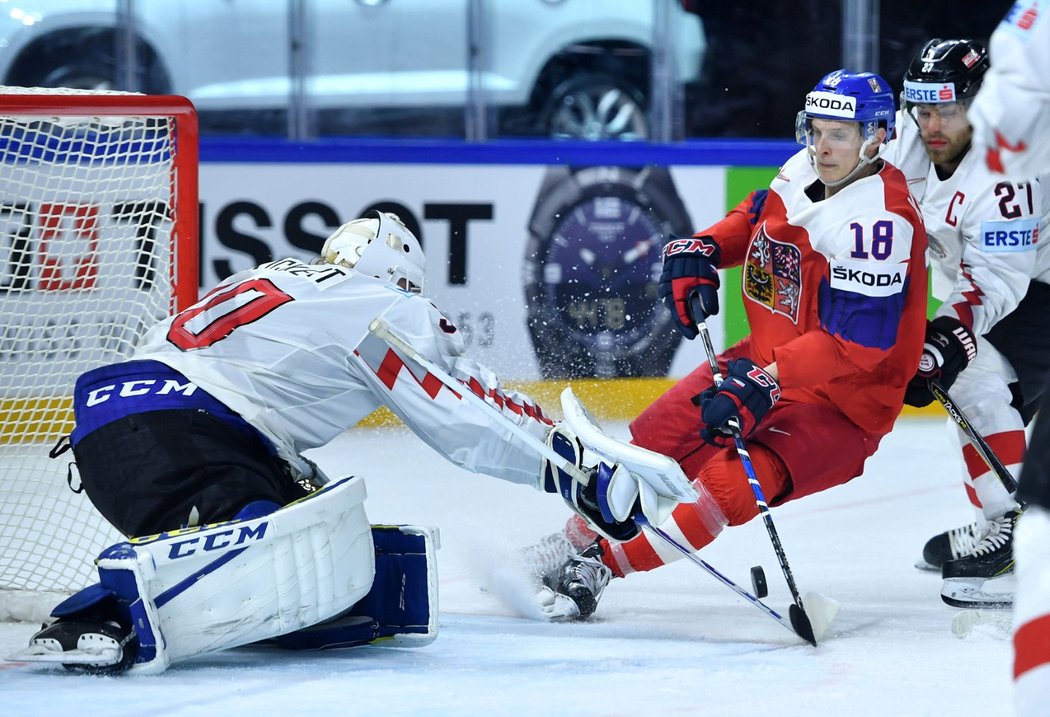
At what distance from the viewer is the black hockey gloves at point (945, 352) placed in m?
3.14

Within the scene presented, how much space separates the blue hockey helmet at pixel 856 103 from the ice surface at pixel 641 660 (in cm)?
64

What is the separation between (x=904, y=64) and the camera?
6.06 m

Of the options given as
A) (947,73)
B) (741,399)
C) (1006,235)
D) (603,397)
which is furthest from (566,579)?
(603,397)

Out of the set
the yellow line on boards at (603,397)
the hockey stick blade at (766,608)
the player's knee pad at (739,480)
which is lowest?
the yellow line on boards at (603,397)

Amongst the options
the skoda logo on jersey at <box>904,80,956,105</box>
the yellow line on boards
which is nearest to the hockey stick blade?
the skoda logo on jersey at <box>904,80,956,105</box>

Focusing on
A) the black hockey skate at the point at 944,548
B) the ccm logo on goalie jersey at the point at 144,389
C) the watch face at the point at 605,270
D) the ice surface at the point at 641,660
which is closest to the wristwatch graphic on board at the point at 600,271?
the watch face at the point at 605,270

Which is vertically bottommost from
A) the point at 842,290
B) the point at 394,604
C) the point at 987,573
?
the point at 987,573

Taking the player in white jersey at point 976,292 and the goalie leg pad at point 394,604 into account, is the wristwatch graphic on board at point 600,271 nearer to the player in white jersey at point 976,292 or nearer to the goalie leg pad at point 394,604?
the player in white jersey at point 976,292

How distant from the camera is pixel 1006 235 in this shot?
10.5 feet

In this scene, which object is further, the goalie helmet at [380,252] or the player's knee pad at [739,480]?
the player's knee pad at [739,480]

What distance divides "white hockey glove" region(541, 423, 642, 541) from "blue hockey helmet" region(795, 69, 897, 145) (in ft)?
2.81

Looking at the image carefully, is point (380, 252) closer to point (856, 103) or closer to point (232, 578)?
point (232, 578)

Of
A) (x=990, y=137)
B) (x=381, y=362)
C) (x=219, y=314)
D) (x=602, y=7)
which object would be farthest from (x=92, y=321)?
(x=602, y=7)

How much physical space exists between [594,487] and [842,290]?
0.70 m
